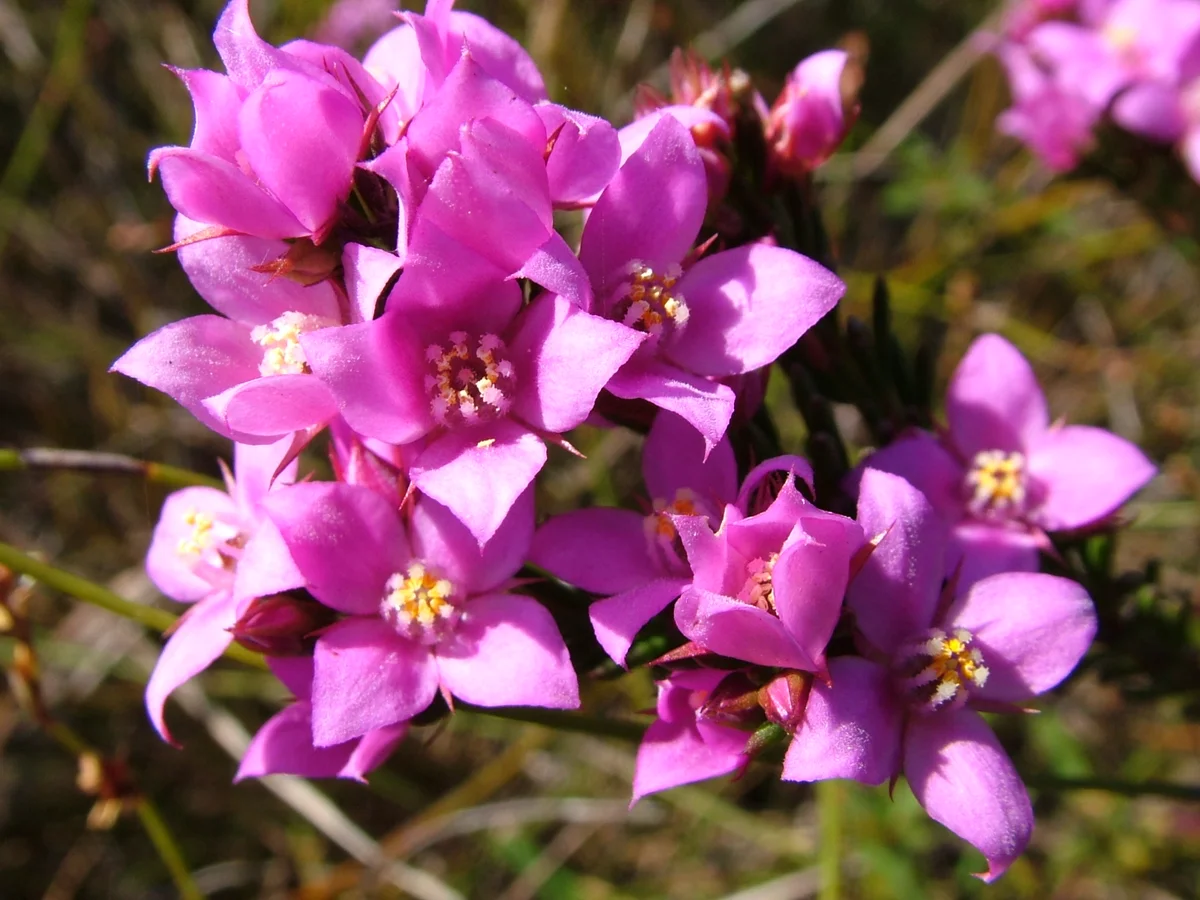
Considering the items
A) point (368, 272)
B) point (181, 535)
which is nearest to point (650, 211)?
point (368, 272)

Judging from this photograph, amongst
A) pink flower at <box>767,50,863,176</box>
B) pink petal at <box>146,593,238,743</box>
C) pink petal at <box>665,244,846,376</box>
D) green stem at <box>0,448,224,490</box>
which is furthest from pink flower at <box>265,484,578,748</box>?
pink flower at <box>767,50,863,176</box>

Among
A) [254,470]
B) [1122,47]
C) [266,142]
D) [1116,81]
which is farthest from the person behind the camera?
[1122,47]

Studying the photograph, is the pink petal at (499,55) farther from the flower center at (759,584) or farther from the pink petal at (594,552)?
the flower center at (759,584)

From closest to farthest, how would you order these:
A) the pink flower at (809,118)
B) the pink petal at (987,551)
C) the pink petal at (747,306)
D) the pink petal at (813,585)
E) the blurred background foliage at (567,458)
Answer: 1. the pink petal at (813,585)
2. the pink petal at (747,306)
3. the pink petal at (987,551)
4. the pink flower at (809,118)
5. the blurred background foliage at (567,458)

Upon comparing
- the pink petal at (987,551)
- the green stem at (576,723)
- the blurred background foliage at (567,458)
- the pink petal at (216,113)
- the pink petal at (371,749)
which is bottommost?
the blurred background foliage at (567,458)

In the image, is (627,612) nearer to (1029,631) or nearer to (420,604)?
(420,604)

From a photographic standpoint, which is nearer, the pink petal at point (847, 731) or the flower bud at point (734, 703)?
the pink petal at point (847, 731)

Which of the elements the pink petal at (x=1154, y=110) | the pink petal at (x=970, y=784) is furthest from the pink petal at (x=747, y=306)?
the pink petal at (x=1154, y=110)
